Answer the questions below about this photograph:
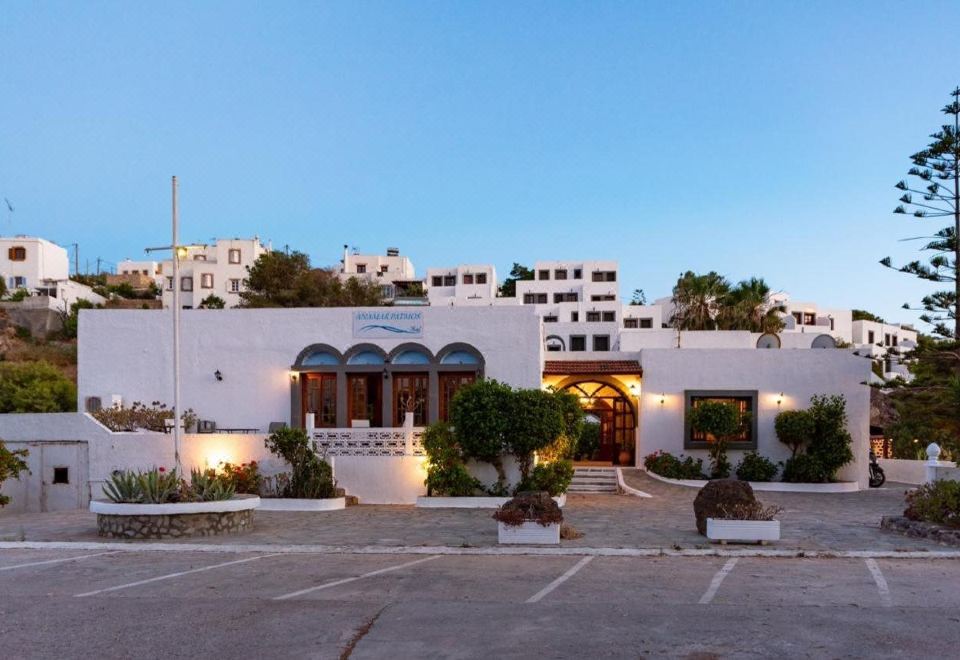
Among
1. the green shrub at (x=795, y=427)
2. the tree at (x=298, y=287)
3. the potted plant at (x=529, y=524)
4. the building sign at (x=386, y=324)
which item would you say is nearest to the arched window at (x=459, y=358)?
the building sign at (x=386, y=324)

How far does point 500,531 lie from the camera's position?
12836mm

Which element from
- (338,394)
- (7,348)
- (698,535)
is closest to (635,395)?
(338,394)

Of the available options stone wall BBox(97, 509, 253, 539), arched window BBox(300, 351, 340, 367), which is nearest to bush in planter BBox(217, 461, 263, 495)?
arched window BBox(300, 351, 340, 367)

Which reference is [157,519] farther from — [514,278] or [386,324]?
[514,278]

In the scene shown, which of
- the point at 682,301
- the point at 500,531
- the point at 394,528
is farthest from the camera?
the point at 682,301

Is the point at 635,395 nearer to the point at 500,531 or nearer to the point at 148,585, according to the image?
the point at 500,531

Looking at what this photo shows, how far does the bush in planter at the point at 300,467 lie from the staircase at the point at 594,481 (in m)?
6.48

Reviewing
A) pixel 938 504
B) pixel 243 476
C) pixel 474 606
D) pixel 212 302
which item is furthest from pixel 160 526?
pixel 212 302

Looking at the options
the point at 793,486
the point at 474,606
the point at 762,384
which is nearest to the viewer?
the point at 474,606

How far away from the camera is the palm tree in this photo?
4519 cm

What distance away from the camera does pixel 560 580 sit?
9992mm

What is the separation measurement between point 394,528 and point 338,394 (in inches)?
285

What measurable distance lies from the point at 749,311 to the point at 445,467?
103ft

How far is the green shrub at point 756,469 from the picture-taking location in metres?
22.0
